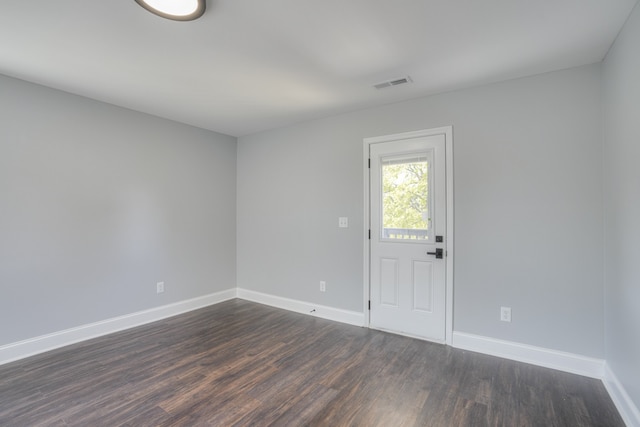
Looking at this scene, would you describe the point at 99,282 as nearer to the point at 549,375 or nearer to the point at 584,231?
the point at 549,375

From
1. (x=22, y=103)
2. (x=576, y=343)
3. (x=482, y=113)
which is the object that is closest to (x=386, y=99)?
(x=482, y=113)

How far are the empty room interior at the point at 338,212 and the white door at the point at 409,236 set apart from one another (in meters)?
0.02

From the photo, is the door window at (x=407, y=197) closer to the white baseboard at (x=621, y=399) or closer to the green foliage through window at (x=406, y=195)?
the green foliage through window at (x=406, y=195)

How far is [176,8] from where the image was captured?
173 cm

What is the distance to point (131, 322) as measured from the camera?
3455mm

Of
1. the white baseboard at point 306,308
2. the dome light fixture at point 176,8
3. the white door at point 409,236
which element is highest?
the dome light fixture at point 176,8

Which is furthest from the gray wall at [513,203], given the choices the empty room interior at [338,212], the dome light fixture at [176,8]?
the dome light fixture at [176,8]

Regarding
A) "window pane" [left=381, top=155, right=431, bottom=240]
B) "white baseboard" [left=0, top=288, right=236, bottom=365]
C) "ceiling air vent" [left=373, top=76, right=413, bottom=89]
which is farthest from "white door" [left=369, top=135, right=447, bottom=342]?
"white baseboard" [left=0, top=288, right=236, bottom=365]

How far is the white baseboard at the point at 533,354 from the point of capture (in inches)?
94.8

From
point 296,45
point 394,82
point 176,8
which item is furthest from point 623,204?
point 176,8

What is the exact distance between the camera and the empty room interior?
6.40 ft

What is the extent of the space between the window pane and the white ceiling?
2.33ft

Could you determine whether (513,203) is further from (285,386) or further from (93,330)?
(93,330)

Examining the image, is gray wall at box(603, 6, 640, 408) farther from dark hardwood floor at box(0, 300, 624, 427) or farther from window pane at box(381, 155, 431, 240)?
window pane at box(381, 155, 431, 240)
